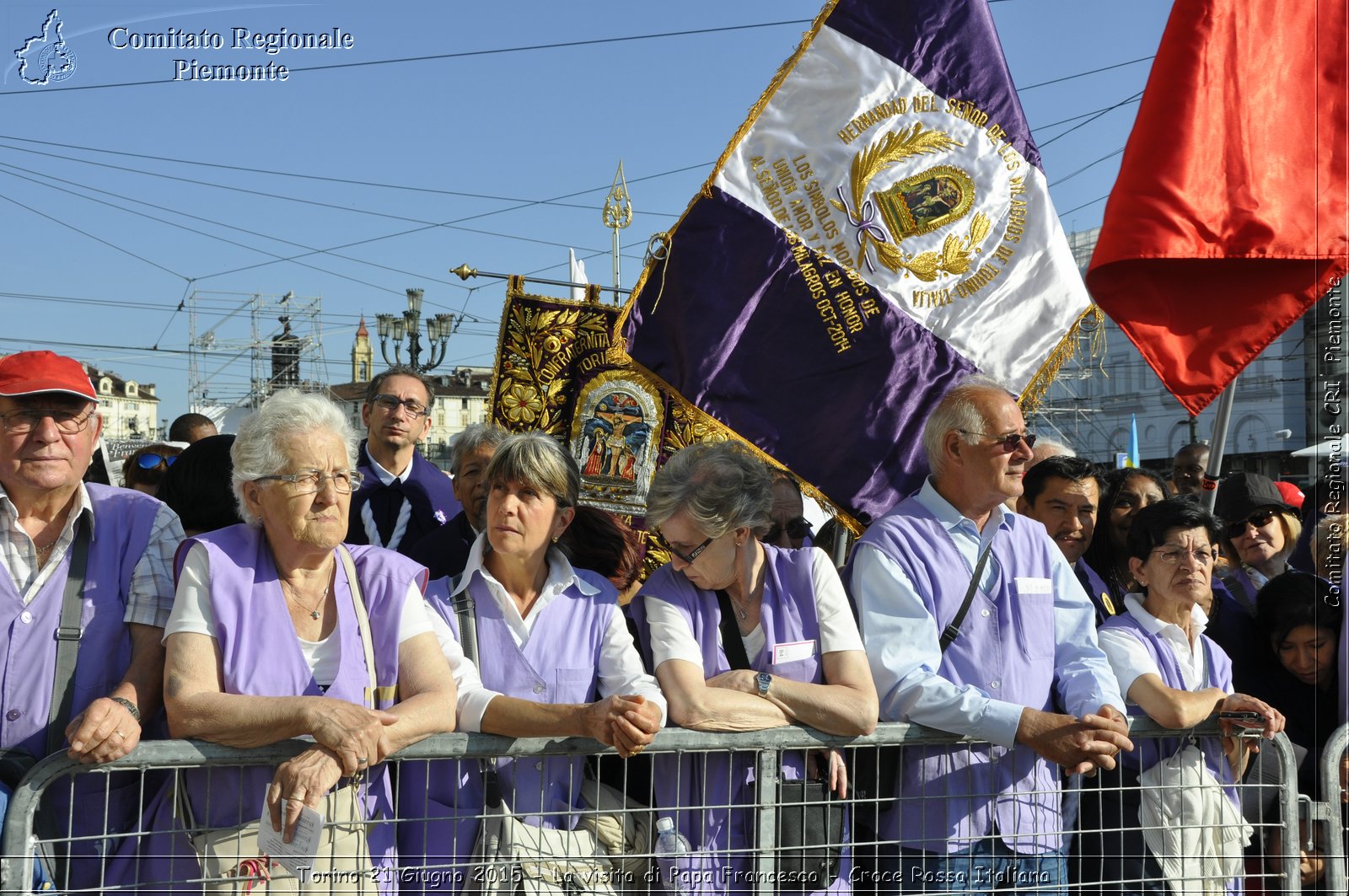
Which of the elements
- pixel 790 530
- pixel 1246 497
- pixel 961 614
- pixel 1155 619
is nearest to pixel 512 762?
pixel 961 614

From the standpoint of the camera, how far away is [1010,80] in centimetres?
464

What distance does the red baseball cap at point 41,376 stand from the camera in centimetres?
288

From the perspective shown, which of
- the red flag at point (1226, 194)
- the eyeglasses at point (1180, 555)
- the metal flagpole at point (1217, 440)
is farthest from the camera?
the metal flagpole at point (1217, 440)

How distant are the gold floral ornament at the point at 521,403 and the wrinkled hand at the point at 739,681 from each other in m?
2.72

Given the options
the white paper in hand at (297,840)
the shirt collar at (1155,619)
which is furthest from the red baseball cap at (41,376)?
the shirt collar at (1155,619)

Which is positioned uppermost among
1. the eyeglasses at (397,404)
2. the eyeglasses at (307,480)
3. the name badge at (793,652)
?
the eyeglasses at (397,404)

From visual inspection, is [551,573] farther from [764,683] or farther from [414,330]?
[414,330]

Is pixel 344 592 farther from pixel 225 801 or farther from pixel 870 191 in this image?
pixel 870 191

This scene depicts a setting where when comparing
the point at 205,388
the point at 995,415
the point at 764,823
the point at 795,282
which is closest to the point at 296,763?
the point at 764,823

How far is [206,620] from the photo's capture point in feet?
8.98

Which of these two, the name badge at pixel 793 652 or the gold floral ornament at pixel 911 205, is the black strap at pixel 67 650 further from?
the gold floral ornament at pixel 911 205

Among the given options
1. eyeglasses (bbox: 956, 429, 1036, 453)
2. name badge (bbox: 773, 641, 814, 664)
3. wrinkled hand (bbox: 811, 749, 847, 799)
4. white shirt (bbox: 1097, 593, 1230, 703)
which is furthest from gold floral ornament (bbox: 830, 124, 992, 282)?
wrinkled hand (bbox: 811, 749, 847, 799)

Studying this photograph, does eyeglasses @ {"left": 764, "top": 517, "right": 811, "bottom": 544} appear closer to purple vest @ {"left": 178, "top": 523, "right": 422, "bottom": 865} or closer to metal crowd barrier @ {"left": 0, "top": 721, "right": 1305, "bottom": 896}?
metal crowd barrier @ {"left": 0, "top": 721, "right": 1305, "bottom": 896}

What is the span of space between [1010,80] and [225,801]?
379 centimetres
